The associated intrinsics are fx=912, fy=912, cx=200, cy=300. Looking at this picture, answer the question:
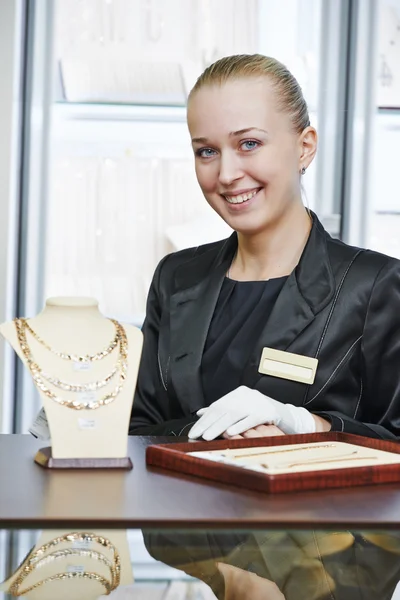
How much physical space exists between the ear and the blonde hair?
19 mm

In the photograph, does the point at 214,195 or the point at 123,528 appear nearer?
the point at 123,528

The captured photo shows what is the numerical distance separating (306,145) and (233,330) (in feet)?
1.21

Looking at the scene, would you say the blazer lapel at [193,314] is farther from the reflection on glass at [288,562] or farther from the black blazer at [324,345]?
the reflection on glass at [288,562]

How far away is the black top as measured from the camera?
62.6 inches

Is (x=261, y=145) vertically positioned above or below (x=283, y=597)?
above

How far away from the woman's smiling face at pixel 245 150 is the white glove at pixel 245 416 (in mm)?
424

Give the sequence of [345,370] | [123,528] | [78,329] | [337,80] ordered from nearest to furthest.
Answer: [123,528]
[78,329]
[345,370]
[337,80]

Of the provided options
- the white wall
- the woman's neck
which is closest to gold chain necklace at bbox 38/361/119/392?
the woman's neck

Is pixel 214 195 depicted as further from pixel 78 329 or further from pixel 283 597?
pixel 283 597

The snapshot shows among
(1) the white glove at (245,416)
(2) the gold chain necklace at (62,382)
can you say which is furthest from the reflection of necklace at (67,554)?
(1) the white glove at (245,416)

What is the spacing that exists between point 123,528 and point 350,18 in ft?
7.97

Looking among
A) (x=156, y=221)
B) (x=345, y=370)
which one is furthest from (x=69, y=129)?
(x=345, y=370)

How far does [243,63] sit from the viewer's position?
1614mm

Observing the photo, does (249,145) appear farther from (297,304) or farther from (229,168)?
(297,304)
